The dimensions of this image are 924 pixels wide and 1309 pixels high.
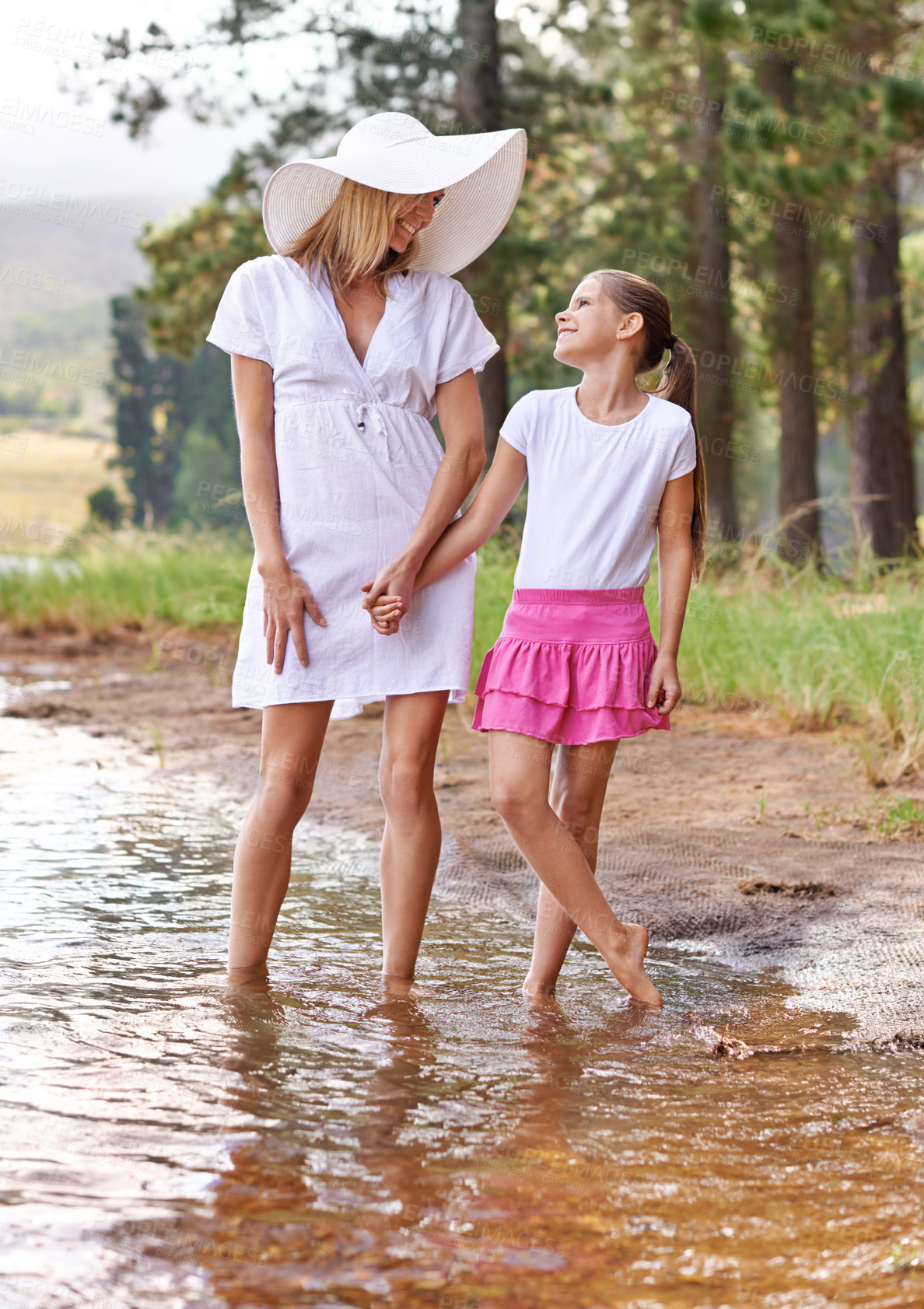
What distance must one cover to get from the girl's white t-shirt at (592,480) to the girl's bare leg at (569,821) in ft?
1.27

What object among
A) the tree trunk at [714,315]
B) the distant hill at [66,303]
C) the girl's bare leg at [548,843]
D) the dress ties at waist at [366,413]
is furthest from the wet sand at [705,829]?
the distant hill at [66,303]

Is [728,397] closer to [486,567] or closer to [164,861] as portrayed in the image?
[486,567]

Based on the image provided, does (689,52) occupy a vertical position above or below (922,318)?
above

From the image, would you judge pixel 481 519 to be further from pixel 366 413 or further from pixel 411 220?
pixel 411 220

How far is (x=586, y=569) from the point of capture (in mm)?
2861

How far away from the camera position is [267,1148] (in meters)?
2.12

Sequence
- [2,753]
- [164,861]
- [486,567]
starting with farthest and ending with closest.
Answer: [486,567], [2,753], [164,861]

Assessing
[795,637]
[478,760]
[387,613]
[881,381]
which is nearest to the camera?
[387,613]

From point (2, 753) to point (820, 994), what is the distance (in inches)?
171

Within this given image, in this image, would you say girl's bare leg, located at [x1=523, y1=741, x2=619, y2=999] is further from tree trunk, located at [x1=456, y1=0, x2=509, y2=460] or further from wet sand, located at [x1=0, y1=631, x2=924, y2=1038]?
tree trunk, located at [x1=456, y1=0, x2=509, y2=460]

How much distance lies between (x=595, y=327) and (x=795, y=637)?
3.99m

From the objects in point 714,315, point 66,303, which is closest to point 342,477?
point 714,315

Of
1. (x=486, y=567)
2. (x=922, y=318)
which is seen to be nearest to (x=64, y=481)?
(x=922, y=318)

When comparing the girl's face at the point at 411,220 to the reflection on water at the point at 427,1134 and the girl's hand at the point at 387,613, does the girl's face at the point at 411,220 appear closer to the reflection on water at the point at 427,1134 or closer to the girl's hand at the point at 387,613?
the girl's hand at the point at 387,613
